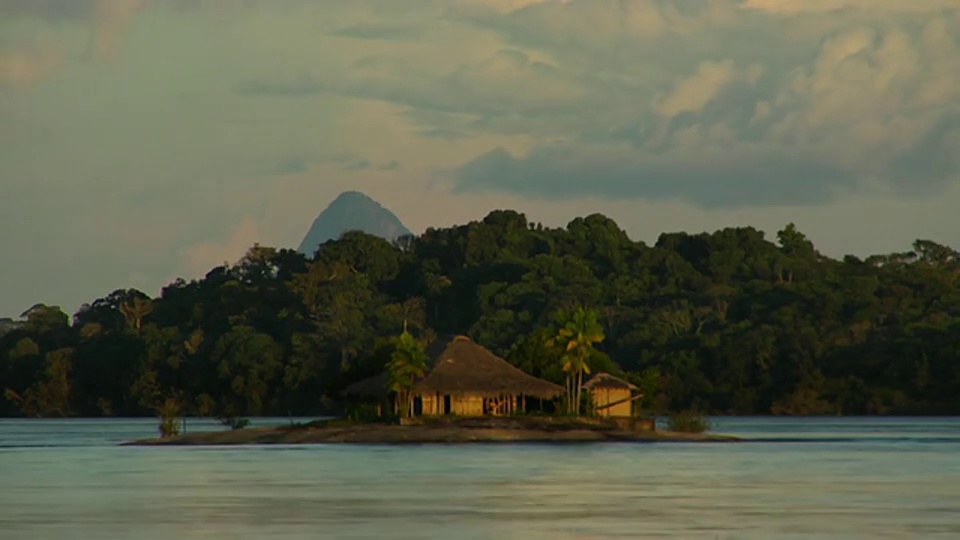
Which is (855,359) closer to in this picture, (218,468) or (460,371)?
(460,371)

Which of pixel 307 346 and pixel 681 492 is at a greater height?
pixel 307 346

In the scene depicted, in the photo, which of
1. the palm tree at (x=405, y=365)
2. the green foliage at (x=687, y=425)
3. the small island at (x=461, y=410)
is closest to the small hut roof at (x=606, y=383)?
the small island at (x=461, y=410)

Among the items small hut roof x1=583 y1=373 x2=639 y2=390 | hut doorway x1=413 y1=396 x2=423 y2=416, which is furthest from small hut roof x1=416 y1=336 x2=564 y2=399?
small hut roof x1=583 y1=373 x2=639 y2=390

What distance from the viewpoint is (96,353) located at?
604ft

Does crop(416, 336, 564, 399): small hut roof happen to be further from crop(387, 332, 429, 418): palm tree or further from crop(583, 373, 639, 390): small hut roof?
crop(583, 373, 639, 390): small hut roof

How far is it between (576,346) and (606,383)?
20.0 feet

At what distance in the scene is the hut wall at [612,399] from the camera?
101125 millimetres

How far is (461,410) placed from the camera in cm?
9719

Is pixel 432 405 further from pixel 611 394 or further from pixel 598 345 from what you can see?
pixel 598 345

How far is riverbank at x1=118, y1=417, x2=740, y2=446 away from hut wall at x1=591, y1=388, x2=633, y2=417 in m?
4.32

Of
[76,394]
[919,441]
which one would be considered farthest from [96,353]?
[919,441]

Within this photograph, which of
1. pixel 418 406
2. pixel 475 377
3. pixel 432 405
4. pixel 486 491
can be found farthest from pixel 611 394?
pixel 486 491

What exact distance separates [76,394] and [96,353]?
4175mm

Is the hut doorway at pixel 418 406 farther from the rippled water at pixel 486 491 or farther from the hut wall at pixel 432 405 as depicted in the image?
the rippled water at pixel 486 491
